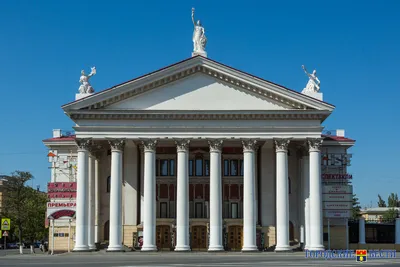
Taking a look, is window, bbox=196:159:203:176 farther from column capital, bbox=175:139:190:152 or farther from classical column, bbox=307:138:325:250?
classical column, bbox=307:138:325:250

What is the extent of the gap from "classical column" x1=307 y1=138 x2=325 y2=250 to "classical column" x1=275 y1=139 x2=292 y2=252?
2.01 m

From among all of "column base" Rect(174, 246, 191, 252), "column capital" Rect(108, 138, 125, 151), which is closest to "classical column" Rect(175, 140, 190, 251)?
"column base" Rect(174, 246, 191, 252)

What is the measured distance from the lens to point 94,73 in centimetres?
6128

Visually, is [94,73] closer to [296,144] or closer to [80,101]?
[80,101]

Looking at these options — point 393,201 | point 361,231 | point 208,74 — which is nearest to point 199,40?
point 208,74

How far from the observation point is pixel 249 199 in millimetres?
56500

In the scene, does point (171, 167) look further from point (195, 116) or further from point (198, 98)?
point (198, 98)

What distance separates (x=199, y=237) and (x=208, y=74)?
14.8 m

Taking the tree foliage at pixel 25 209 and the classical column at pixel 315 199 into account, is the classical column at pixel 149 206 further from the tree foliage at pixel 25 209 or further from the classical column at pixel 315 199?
the tree foliage at pixel 25 209

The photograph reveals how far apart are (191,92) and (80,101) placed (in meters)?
9.24

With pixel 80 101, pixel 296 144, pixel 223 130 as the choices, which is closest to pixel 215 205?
pixel 223 130

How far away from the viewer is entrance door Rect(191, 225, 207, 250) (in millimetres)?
61906

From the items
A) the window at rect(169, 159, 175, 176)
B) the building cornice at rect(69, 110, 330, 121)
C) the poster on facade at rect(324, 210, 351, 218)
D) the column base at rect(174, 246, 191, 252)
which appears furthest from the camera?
the window at rect(169, 159, 175, 176)

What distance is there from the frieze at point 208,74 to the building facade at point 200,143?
0.09 metres
